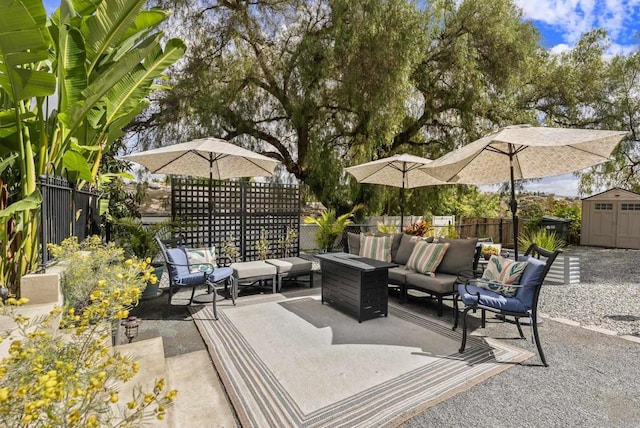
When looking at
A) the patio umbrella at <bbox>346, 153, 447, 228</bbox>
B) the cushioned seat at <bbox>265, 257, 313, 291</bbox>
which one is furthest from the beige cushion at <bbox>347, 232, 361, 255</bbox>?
the patio umbrella at <bbox>346, 153, 447, 228</bbox>

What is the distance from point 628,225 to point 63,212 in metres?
16.2

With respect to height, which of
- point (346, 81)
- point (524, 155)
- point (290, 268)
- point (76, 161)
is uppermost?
point (346, 81)

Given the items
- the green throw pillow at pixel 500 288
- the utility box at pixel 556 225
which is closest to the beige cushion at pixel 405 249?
the green throw pillow at pixel 500 288

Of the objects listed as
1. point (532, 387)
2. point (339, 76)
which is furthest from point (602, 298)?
point (339, 76)

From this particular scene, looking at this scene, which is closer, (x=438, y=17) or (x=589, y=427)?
(x=589, y=427)

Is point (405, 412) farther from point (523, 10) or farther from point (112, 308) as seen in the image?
point (523, 10)

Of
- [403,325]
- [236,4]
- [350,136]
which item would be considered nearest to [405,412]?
[403,325]

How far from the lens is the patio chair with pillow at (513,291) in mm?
3350

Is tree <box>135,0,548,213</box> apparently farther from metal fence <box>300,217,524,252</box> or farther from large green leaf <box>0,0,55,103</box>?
large green leaf <box>0,0,55,103</box>

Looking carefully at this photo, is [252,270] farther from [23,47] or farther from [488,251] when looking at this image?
[488,251]

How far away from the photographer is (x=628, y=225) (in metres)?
11.7

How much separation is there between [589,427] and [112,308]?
3180mm

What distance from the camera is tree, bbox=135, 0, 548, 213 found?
9.41 m

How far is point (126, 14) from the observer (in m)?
3.17
